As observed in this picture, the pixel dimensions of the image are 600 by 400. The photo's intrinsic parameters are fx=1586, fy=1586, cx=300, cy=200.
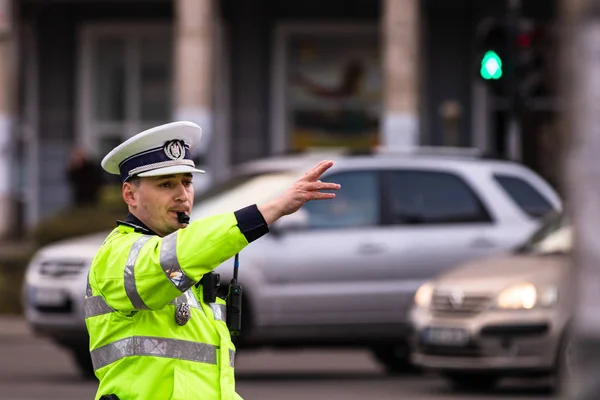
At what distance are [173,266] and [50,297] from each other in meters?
9.31

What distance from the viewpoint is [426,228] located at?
12.8 metres

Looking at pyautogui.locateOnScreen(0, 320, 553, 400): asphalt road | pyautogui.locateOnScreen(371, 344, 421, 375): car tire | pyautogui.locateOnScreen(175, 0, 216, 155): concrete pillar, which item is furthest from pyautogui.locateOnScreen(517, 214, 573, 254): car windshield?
pyautogui.locateOnScreen(175, 0, 216, 155): concrete pillar

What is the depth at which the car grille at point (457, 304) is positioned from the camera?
11.1 metres

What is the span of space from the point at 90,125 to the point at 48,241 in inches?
371

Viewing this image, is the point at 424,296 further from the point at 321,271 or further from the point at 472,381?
the point at 321,271

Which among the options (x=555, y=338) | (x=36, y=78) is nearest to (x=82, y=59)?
(x=36, y=78)

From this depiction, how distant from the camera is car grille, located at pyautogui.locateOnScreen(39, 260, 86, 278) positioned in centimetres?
1237

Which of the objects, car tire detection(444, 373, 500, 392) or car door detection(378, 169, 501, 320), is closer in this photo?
car tire detection(444, 373, 500, 392)

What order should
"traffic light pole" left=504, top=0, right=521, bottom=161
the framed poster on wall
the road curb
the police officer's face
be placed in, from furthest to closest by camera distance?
the framed poster on wall
the road curb
"traffic light pole" left=504, top=0, right=521, bottom=161
the police officer's face

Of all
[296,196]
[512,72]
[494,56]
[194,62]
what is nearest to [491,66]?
[494,56]

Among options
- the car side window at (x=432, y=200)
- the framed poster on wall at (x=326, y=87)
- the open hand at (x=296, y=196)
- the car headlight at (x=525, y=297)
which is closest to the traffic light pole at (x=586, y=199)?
the open hand at (x=296, y=196)

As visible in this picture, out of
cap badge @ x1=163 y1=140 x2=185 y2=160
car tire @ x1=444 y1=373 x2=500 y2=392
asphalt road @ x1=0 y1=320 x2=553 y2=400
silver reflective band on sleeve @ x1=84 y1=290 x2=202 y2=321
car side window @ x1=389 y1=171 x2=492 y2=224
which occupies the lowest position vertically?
asphalt road @ x1=0 y1=320 x2=553 y2=400

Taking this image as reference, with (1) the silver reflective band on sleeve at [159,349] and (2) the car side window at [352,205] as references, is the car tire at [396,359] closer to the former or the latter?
(2) the car side window at [352,205]

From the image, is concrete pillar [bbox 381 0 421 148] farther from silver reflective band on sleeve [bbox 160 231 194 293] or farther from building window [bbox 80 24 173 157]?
silver reflective band on sleeve [bbox 160 231 194 293]
